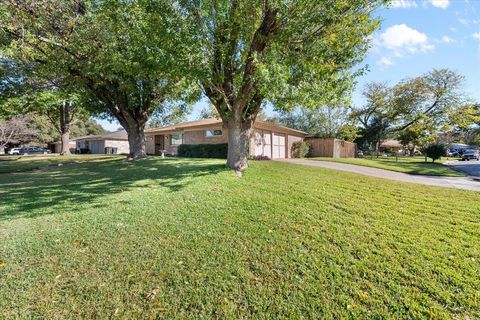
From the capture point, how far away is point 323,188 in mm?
7949

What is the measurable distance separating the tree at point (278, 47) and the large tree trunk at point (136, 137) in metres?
9.95

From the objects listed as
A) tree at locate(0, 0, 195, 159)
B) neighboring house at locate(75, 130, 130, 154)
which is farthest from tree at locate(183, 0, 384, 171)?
neighboring house at locate(75, 130, 130, 154)

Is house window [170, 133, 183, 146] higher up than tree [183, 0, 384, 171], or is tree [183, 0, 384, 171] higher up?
tree [183, 0, 384, 171]

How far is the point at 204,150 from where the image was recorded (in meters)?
20.0

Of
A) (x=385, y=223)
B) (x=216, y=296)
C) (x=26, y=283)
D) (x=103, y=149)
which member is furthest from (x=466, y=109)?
(x=103, y=149)

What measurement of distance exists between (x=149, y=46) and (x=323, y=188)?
286 inches

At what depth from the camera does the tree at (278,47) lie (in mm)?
7633

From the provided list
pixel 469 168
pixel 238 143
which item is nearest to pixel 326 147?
pixel 469 168

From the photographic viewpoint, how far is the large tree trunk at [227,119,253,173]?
9984 millimetres

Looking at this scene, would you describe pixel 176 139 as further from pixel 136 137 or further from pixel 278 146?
pixel 278 146

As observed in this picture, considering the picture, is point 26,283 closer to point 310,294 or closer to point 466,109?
point 310,294

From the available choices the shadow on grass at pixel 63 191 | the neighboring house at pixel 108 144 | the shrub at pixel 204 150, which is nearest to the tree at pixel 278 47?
the shadow on grass at pixel 63 191

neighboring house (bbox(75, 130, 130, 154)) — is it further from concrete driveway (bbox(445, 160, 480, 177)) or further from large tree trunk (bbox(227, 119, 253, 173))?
concrete driveway (bbox(445, 160, 480, 177))

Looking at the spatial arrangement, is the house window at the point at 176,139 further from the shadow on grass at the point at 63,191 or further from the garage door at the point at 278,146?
the shadow on grass at the point at 63,191
